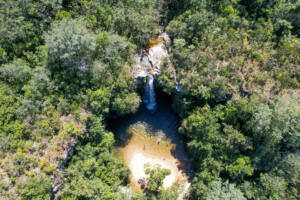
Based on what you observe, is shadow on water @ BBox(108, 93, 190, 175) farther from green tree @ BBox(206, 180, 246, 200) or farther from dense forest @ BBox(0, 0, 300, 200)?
green tree @ BBox(206, 180, 246, 200)

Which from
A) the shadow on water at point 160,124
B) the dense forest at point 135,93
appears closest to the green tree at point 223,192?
the dense forest at point 135,93

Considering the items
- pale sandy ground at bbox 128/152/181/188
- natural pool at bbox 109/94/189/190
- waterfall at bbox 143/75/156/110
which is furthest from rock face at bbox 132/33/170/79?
pale sandy ground at bbox 128/152/181/188

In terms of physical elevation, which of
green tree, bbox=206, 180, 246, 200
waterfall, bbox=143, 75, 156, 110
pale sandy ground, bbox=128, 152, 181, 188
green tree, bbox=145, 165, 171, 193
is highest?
waterfall, bbox=143, 75, 156, 110

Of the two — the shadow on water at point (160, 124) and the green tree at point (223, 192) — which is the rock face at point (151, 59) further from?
the green tree at point (223, 192)

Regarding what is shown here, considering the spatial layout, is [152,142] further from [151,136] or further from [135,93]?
[135,93]

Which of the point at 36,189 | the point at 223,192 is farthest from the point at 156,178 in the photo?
the point at 36,189

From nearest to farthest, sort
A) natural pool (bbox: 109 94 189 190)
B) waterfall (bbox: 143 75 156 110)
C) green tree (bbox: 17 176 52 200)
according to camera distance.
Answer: green tree (bbox: 17 176 52 200)
natural pool (bbox: 109 94 189 190)
waterfall (bbox: 143 75 156 110)
